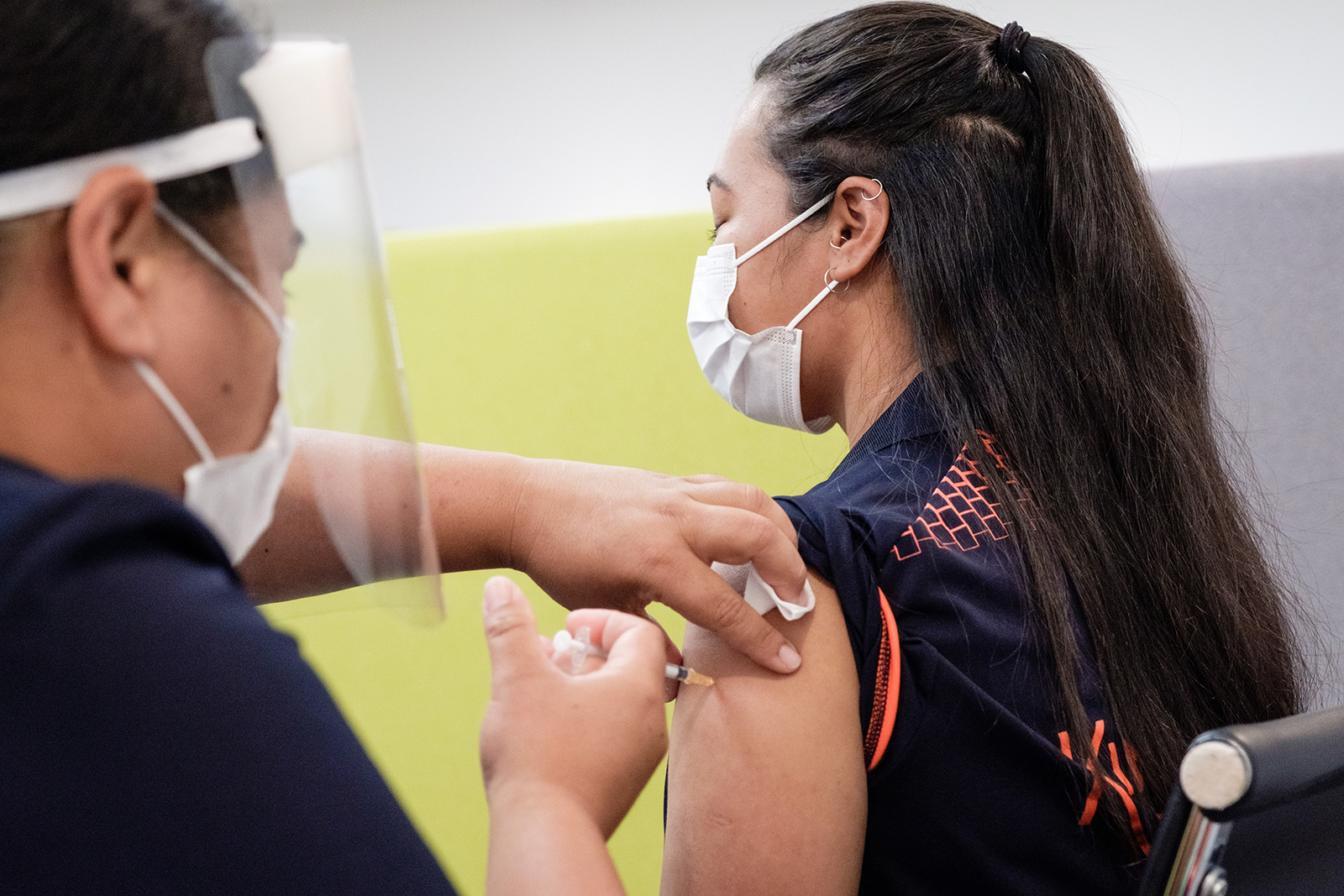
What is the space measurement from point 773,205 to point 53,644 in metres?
1.01

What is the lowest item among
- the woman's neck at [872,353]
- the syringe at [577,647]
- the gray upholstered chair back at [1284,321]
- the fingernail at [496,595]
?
the gray upholstered chair back at [1284,321]

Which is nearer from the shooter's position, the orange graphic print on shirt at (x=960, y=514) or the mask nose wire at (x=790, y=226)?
the orange graphic print on shirt at (x=960, y=514)

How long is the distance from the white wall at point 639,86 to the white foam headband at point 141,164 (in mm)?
1974

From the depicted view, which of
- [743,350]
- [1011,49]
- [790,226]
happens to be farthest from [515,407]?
[1011,49]

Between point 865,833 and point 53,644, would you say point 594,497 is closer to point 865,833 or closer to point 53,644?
point 865,833

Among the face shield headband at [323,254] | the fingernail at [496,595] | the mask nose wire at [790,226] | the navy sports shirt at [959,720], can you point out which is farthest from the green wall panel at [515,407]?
the fingernail at [496,595]

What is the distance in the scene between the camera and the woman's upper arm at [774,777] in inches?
33.8

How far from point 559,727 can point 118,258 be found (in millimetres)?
368

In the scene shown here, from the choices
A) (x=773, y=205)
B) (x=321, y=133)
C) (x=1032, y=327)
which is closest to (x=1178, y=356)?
(x=1032, y=327)

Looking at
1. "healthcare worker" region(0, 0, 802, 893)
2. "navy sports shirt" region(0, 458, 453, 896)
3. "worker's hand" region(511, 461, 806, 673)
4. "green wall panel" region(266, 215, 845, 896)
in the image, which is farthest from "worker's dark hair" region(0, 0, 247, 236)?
"green wall panel" region(266, 215, 845, 896)

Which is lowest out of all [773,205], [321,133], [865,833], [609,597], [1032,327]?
[865,833]

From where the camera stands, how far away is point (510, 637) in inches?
27.5

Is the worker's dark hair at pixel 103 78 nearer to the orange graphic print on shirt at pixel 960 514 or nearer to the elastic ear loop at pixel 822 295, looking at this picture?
the orange graphic print on shirt at pixel 960 514

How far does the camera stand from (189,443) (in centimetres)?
61
